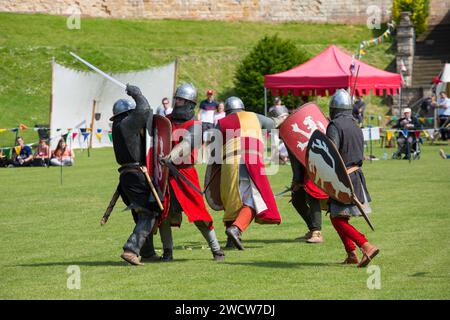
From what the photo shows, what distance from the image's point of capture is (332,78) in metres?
25.8

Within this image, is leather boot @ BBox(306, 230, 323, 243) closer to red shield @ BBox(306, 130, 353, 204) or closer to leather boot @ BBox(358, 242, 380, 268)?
red shield @ BBox(306, 130, 353, 204)

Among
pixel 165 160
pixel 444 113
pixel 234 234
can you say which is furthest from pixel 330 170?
pixel 444 113

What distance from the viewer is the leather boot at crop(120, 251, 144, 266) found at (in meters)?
9.46

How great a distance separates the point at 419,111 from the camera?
1367 inches

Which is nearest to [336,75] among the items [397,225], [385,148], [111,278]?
[385,148]

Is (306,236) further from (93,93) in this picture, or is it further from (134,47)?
(134,47)

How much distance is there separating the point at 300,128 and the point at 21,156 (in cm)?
1362

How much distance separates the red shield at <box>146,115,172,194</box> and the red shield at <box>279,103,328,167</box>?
216cm

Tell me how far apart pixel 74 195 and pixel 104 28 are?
27216 millimetres

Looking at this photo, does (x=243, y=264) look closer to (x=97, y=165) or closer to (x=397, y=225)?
(x=397, y=225)

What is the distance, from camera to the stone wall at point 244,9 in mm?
46750

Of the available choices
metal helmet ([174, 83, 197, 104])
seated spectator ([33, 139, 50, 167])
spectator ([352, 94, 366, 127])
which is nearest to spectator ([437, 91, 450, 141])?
spectator ([352, 94, 366, 127])

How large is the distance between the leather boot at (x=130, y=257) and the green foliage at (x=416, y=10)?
3362 cm

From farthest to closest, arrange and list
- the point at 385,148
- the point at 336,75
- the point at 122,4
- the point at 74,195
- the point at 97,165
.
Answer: the point at 122,4
the point at 385,148
the point at 336,75
the point at 97,165
the point at 74,195
